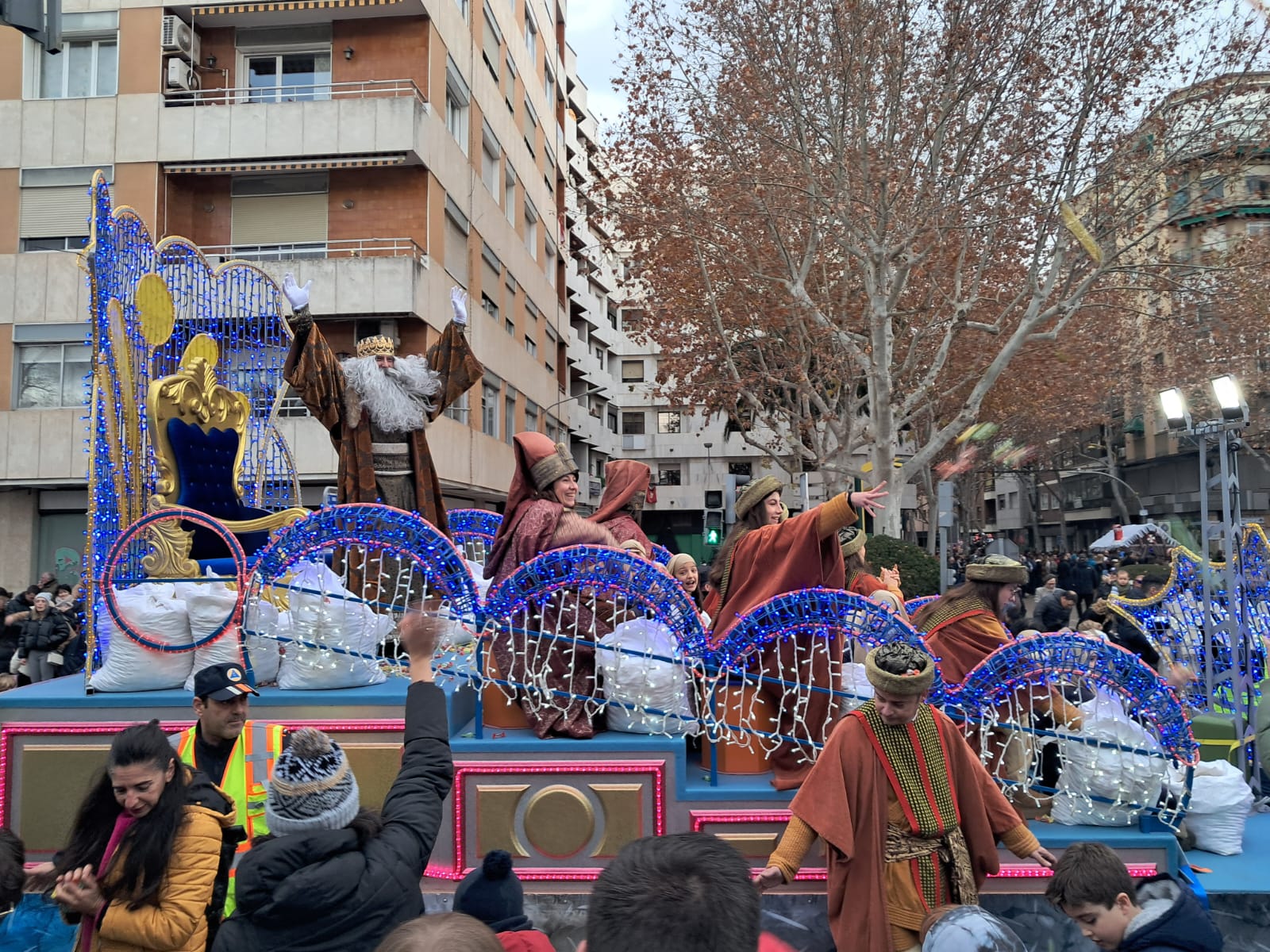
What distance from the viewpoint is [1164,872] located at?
179 inches

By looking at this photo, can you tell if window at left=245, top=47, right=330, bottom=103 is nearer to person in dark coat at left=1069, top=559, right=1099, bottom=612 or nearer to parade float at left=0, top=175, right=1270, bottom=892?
parade float at left=0, top=175, right=1270, bottom=892

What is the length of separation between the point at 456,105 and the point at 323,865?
72.2ft

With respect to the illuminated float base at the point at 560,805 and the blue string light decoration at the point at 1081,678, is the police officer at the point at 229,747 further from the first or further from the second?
the blue string light decoration at the point at 1081,678

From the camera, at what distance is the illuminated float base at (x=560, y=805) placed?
4668 millimetres

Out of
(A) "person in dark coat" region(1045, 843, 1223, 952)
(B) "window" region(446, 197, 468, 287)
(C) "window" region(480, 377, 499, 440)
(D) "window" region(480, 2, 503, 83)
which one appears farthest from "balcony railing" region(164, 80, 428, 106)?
(A) "person in dark coat" region(1045, 843, 1223, 952)

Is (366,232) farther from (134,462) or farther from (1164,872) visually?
(1164,872)

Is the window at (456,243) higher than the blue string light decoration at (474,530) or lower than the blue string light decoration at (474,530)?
higher

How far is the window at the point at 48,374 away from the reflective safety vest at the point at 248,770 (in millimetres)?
17981

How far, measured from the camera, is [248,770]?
3.54m

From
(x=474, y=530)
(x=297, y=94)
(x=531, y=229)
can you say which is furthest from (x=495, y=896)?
(x=531, y=229)

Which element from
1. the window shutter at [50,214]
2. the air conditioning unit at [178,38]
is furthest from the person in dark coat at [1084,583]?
the window shutter at [50,214]

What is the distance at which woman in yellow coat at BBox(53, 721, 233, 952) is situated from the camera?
2562mm

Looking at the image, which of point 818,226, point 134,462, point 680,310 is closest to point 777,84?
point 818,226

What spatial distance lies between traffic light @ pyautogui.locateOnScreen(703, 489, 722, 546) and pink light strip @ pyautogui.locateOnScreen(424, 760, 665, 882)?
65.3 feet
